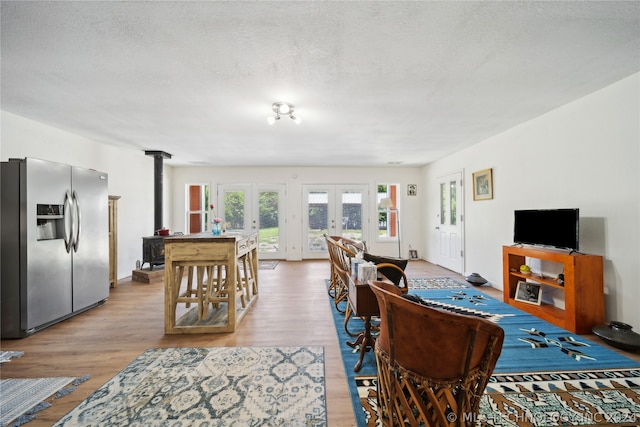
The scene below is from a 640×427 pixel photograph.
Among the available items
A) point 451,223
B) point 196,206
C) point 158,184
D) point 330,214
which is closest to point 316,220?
point 330,214

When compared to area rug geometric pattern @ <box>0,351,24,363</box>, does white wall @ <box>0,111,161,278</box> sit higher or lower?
higher

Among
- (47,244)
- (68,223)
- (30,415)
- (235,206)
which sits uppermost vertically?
(235,206)

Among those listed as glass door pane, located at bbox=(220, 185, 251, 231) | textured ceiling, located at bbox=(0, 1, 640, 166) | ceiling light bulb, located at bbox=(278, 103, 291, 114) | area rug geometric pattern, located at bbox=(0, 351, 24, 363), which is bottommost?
area rug geometric pattern, located at bbox=(0, 351, 24, 363)

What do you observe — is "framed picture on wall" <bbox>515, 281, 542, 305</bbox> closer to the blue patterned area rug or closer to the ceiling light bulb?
the blue patterned area rug

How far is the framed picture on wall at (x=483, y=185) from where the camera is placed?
4395mm

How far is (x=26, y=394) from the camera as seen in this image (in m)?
1.84

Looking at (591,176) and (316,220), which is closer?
(591,176)

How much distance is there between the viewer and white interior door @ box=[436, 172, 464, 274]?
535 centimetres

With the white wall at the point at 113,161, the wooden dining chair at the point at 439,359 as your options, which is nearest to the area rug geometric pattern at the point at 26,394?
the wooden dining chair at the point at 439,359

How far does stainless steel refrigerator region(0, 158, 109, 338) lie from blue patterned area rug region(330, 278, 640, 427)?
→ 3.27 m

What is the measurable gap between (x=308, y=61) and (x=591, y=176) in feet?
10.7

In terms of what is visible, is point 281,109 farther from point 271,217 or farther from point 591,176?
point 271,217

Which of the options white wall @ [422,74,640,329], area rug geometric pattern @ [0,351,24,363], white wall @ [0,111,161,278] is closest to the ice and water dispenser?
white wall @ [0,111,161,278]

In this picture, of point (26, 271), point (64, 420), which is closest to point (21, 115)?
point (26, 271)
